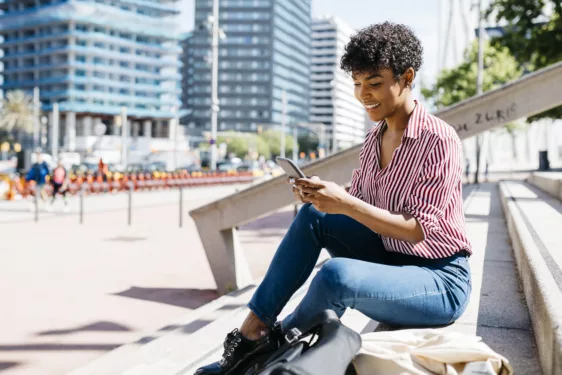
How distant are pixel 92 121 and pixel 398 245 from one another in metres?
92.2

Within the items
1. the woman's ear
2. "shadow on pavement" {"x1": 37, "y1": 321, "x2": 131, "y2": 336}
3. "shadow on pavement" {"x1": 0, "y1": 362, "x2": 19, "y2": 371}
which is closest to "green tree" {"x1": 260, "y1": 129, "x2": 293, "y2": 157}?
"shadow on pavement" {"x1": 37, "y1": 321, "x2": 131, "y2": 336}

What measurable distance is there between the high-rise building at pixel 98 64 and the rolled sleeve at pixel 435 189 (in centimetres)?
8375

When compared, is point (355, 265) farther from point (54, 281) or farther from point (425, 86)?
point (425, 86)

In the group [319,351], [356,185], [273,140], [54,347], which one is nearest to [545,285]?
[356,185]

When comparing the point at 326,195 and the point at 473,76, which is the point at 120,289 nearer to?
the point at 326,195

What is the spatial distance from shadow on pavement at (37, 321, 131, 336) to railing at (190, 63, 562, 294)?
Answer: 4.77ft

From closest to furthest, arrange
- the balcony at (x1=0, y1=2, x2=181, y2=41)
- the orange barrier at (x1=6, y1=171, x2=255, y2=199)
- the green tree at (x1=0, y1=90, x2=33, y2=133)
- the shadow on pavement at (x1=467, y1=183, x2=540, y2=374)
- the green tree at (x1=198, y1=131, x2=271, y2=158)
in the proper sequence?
1. the shadow on pavement at (x1=467, y1=183, x2=540, y2=374)
2. the orange barrier at (x1=6, y1=171, x2=255, y2=199)
3. the green tree at (x1=0, y1=90, x2=33, y2=133)
4. the balcony at (x1=0, y1=2, x2=181, y2=41)
5. the green tree at (x1=198, y1=131, x2=271, y2=158)

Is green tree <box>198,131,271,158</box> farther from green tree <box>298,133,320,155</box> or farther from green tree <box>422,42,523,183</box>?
green tree <box>422,42,523,183</box>

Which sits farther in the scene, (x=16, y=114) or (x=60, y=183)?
(x=16, y=114)

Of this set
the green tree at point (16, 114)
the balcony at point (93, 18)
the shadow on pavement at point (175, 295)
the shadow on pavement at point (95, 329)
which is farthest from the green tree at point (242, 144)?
the shadow on pavement at point (95, 329)

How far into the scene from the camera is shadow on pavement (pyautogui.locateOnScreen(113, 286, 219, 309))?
632 centimetres

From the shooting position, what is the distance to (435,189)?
240 centimetres

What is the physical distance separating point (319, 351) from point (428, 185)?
0.82m

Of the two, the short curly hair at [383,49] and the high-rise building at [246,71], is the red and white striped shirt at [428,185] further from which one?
the high-rise building at [246,71]
